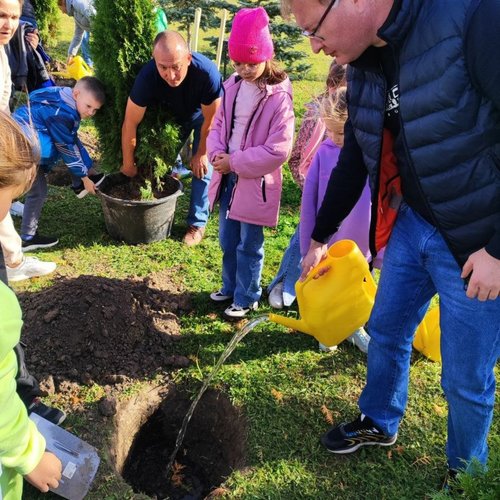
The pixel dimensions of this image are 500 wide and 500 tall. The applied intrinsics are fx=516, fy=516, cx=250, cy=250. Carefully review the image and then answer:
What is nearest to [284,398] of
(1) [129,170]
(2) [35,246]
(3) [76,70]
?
(1) [129,170]

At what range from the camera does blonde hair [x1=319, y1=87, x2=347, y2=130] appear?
9.37 ft

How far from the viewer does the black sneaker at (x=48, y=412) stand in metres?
2.84

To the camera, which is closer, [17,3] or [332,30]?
[332,30]

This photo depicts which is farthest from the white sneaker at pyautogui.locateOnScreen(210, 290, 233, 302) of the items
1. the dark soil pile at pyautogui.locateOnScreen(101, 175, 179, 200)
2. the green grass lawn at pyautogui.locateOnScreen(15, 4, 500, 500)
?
the dark soil pile at pyautogui.locateOnScreen(101, 175, 179, 200)

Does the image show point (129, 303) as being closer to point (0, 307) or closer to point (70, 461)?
point (70, 461)

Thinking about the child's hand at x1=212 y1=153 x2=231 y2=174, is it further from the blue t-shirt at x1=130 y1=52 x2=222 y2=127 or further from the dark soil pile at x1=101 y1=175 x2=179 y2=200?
the dark soil pile at x1=101 y1=175 x2=179 y2=200

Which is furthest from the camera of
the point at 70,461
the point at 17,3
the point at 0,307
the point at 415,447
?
the point at 17,3

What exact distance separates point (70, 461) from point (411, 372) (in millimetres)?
2170

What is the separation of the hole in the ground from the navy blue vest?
1.85m

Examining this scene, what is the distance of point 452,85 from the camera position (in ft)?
5.30

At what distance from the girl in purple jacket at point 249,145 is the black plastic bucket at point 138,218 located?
0.94 metres

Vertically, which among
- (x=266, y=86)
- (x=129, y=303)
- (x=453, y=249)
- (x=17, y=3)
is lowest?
(x=129, y=303)

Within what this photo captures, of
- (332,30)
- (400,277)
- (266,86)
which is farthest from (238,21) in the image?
(400,277)

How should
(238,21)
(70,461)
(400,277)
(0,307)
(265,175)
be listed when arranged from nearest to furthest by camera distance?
1. (0,307)
2. (400,277)
3. (70,461)
4. (238,21)
5. (265,175)
